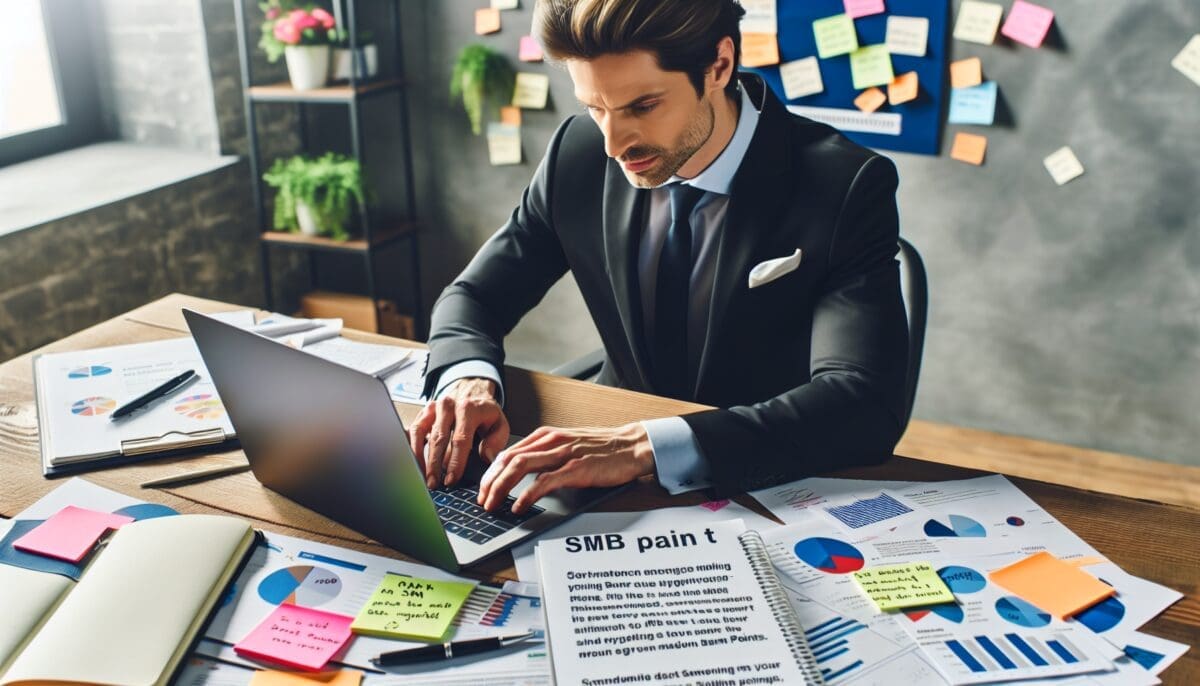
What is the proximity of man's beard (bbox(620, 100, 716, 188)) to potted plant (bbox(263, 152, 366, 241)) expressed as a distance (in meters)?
1.82

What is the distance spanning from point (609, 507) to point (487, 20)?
8.21 ft

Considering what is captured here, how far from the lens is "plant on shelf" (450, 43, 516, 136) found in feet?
10.5

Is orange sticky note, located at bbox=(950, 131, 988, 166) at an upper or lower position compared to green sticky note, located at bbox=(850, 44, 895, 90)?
lower

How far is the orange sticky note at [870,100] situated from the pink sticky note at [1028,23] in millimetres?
361

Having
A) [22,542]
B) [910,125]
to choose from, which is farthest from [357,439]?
[910,125]

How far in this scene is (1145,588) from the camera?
973mm

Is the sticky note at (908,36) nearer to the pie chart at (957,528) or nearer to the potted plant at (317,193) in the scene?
the potted plant at (317,193)

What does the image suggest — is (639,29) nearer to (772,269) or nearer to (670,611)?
(772,269)

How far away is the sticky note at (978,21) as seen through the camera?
2619 millimetres

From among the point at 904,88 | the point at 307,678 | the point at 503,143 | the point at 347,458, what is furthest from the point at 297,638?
the point at 503,143

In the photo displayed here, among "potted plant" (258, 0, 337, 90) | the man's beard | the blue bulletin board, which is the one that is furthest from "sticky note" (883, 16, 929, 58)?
"potted plant" (258, 0, 337, 90)

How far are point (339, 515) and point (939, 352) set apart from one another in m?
2.33

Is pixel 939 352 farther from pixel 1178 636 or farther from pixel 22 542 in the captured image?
pixel 22 542

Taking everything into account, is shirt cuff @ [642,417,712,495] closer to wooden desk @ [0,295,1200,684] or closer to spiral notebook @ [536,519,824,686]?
wooden desk @ [0,295,1200,684]
